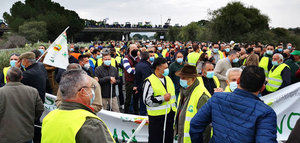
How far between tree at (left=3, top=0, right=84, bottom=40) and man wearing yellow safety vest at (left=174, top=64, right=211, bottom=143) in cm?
5093

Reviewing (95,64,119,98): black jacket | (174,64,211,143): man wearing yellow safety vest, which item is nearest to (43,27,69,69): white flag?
(95,64,119,98): black jacket

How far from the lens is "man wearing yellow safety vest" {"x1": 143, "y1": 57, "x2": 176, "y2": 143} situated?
4.17 metres

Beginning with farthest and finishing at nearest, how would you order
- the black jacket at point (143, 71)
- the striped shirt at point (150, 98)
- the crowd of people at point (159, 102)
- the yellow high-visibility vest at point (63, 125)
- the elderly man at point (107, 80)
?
the elderly man at point (107, 80), the black jacket at point (143, 71), the striped shirt at point (150, 98), the crowd of people at point (159, 102), the yellow high-visibility vest at point (63, 125)

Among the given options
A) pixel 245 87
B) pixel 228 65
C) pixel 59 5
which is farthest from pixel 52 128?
pixel 59 5

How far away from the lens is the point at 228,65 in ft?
20.7

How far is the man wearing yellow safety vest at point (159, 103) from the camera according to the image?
13.7 feet

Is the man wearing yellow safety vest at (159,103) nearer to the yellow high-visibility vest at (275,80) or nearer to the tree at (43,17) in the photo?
the yellow high-visibility vest at (275,80)

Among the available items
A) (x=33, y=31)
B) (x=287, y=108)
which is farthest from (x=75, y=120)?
(x=33, y=31)

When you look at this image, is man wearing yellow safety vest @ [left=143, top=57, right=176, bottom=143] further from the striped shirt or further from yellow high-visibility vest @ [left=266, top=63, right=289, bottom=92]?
yellow high-visibility vest @ [left=266, top=63, right=289, bottom=92]

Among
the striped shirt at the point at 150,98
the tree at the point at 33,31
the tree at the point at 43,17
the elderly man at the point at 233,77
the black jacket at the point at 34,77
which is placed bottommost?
the striped shirt at the point at 150,98

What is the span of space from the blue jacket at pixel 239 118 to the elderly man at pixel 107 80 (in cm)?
411

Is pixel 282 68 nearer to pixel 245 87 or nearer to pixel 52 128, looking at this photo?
pixel 245 87

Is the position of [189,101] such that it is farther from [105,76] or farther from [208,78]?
[105,76]

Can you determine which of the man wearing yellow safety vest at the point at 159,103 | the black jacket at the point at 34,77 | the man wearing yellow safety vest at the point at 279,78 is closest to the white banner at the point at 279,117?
the man wearing yellow safety vest at the point at 279,78
